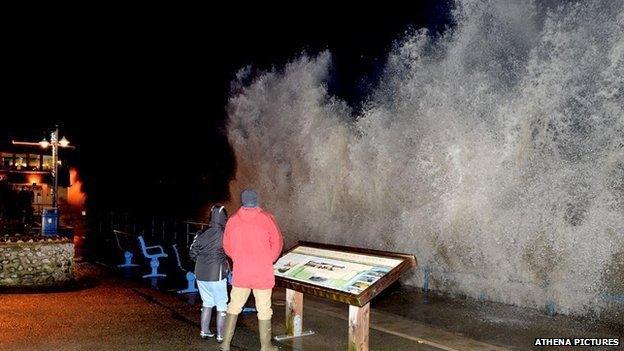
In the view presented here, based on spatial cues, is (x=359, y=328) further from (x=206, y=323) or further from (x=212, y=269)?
(x=206, y=323)

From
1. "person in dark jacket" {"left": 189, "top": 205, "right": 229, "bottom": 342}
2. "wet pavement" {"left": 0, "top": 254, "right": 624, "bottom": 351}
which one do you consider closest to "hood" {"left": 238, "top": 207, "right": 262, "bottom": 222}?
"person in dark jacket" {"left": 189, "top": 205, "right": 229, "bottom": 342}

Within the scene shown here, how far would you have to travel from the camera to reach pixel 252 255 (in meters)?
5.23

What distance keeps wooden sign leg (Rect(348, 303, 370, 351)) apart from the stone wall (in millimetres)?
6934

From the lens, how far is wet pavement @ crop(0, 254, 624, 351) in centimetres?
599

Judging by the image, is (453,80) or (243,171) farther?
(243,171)

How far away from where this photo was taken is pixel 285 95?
74.6ft

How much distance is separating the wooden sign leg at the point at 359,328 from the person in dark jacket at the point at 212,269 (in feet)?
5.13

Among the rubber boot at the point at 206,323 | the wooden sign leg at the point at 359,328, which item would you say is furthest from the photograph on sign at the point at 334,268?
the rubber boot at the point at 206,323

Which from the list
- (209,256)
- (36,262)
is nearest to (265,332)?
(209,256)

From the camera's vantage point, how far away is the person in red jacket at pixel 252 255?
5.24m

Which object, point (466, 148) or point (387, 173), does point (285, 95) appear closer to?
point (387, 173)

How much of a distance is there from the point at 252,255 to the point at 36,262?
644 centimetres

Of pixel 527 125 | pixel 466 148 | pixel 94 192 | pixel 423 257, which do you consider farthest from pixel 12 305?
pixel 94 192

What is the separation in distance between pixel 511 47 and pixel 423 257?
23.0ft
